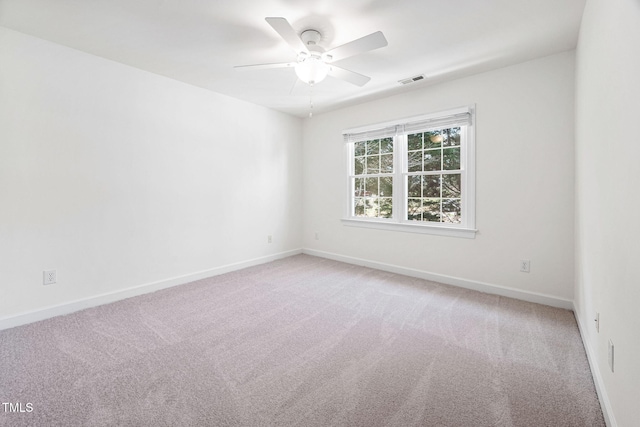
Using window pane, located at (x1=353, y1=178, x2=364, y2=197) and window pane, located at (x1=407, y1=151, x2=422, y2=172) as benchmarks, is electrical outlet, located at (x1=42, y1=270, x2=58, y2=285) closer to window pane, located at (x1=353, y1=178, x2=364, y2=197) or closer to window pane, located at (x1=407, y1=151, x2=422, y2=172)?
window pane, located at (x1=353, y1=178, x2=364, y2=197)

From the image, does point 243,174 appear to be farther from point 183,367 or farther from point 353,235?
point 183,367

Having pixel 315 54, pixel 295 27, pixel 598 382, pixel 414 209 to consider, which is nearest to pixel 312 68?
pixel 315 54

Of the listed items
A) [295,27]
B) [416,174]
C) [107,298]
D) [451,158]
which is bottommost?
[107,298]

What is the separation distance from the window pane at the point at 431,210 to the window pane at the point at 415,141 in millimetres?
754

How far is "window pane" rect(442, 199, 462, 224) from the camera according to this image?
3498 millimetres

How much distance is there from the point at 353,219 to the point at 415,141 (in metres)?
1.49

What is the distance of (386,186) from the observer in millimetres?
4195

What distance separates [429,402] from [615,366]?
2.93ft

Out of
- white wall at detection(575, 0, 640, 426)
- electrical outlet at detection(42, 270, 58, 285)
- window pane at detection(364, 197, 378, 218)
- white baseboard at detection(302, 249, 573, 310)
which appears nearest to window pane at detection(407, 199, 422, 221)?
window pane at detection(364, 197, 378, 218)

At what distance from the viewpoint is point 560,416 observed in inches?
56.2

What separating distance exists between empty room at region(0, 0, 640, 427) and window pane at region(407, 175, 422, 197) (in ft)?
0.11

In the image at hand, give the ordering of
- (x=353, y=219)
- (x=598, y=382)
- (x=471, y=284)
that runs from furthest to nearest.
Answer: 1. (x=353, y=219)
2. (x=471, y=284)
3. (x=598, y=382)

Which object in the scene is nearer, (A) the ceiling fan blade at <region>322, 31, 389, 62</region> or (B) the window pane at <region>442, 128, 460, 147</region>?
(A) the ceiling fan blade at <region>322, 31, 389, 62</region>

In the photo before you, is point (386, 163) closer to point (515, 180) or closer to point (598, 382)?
point (515, 180)
